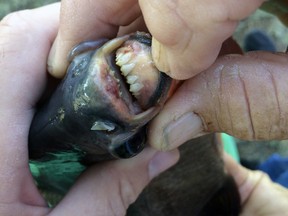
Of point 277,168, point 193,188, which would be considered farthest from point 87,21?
point 277,168

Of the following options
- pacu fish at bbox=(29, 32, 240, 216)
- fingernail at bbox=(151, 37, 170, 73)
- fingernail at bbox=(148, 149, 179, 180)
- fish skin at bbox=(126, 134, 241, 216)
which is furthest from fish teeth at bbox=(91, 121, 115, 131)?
fish skin at bbox=(126, 134, 241, 216)

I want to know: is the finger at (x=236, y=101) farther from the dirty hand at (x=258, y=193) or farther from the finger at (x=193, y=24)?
the dirty hand at (x=258, y=193)

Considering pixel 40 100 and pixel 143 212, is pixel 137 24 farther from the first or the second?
pixel 143 212

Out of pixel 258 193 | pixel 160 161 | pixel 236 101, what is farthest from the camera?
pixel 258 193

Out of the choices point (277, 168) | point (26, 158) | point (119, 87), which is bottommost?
point (277, 168)

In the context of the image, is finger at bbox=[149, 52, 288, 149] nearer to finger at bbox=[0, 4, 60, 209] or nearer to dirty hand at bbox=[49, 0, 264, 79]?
dirty hand at bbox=[49, 0, 264, 79]

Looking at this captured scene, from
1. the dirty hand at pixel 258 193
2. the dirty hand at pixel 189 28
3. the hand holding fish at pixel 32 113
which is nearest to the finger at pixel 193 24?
the dirty hand at pixel 189 28

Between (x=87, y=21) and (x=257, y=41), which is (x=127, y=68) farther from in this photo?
(x=257, y=41)
